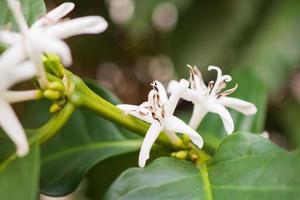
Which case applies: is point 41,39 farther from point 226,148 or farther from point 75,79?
point 226,148

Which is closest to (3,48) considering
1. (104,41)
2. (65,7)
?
(65,7)

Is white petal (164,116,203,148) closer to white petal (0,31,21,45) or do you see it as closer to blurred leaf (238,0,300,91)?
white petal (0,31,21,45)

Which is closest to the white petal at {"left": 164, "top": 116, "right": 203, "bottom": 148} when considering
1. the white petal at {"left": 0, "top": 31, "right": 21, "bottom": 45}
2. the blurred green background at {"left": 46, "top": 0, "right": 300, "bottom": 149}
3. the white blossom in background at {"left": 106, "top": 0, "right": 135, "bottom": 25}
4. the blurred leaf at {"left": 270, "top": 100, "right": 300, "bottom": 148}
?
the white petal at {"left": 0, "top": 31, "right": 21, "bottom": 45}

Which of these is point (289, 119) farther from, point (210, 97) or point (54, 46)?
point (54, 46)

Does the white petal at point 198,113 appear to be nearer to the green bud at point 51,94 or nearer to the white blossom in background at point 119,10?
the green bud at point 51,94

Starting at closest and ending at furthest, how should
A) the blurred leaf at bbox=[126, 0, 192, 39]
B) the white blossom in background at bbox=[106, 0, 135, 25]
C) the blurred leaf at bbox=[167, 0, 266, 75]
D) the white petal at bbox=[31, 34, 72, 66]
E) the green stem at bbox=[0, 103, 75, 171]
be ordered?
the white petal at bbox=[31, 34, 72, 66] < the green stem at bbox=[0, 103, 75, 171] < the blurred leaf at bbox=[126, 0, 192, 39] < the blurred leaf at bbox=[167, 0, 266, 75] < the white blossom in background at bbox=[106, 0, 135, 25]

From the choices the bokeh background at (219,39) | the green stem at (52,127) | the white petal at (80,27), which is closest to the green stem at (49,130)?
the green stem at (52,127)
